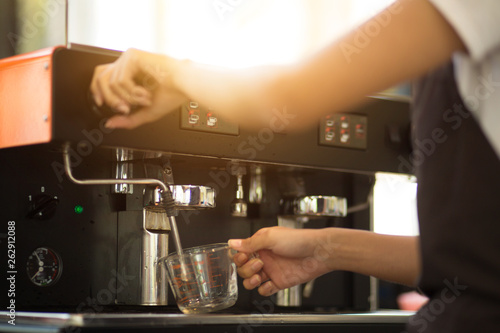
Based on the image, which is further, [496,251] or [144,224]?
[144,224]

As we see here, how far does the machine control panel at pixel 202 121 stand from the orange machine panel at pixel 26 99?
0.24 meters

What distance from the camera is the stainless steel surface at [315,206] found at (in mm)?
1425

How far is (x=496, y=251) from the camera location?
22.0 inches

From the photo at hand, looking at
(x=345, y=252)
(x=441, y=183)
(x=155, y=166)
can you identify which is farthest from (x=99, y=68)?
(x=441, y=183)

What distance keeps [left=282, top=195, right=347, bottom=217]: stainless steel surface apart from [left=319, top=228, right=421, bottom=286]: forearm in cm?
23

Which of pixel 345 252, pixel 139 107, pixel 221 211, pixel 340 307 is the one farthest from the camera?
pixel 340 307

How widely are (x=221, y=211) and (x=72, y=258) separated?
1.09 feet

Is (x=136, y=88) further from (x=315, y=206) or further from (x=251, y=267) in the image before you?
(x=315, y=206)

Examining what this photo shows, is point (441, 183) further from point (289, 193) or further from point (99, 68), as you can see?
point (289, 193)

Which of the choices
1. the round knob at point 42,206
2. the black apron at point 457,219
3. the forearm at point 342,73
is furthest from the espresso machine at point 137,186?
the black apron at point 457,219

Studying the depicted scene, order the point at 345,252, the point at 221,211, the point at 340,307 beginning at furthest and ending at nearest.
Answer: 1. the point at 340,307
2. the point at 221,211
3. the point at 345,252

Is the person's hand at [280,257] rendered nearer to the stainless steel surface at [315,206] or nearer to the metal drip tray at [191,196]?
the metal drip tray at [191,196]

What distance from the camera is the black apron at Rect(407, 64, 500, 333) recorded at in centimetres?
56

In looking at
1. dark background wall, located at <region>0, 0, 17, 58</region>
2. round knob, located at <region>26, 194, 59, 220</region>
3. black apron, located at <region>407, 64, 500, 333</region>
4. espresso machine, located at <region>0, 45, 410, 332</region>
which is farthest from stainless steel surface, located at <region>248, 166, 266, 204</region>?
black apron, located at <region>407, 64, 500, 333</region>
